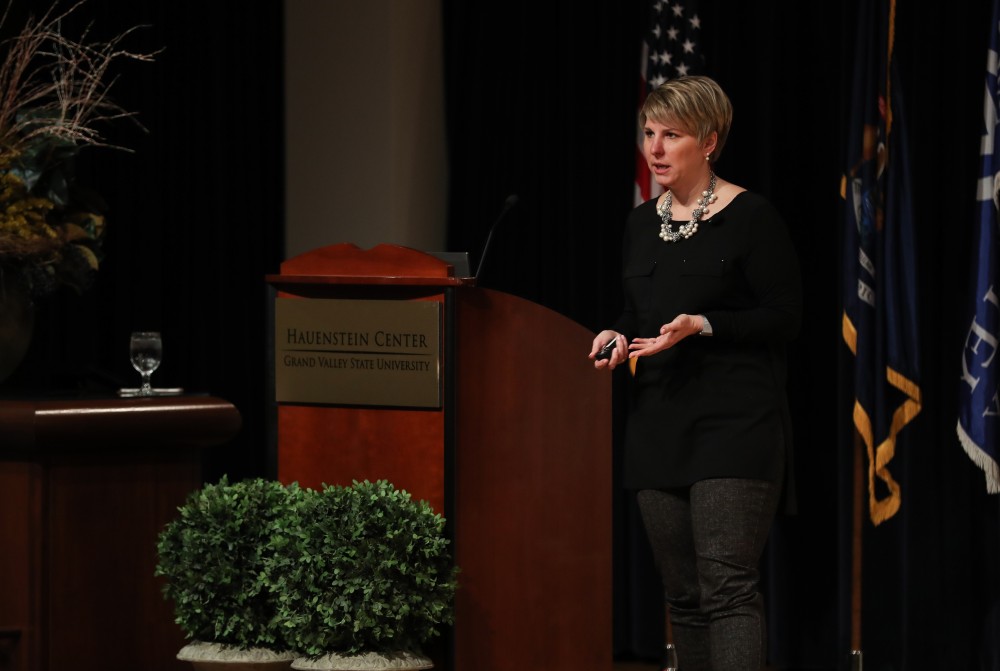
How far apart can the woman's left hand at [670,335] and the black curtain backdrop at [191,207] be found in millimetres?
2685

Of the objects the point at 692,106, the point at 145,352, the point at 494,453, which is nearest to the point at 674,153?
the point at 692,106

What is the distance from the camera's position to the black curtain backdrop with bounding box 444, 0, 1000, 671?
3.99m

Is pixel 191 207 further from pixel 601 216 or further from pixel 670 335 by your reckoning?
pixel 670 335

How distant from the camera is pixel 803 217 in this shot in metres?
4.18

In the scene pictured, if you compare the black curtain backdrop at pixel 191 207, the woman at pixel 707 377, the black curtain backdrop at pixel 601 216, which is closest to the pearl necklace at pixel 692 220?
the woman at pixel 707 377

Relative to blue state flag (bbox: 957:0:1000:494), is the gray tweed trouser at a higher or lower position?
lower

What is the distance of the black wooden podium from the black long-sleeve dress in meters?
0.28

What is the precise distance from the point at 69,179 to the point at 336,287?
1166 millimetres

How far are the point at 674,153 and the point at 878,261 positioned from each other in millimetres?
1442

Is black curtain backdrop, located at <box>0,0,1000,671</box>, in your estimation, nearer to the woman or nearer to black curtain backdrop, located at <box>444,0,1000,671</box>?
black curtain backdrop, located at <box>444,0,1000,671</box>

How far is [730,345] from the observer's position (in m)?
2.62

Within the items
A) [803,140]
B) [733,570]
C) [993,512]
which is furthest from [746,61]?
[733,570]

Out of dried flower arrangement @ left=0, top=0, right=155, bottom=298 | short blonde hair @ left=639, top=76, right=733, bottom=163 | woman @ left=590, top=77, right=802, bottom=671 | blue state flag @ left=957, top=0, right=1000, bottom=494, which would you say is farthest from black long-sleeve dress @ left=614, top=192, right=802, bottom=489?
dried flower arrangement @ left=0, top=0, right=155, bottom=298

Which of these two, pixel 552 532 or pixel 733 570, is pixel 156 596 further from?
pixel 733 570
